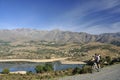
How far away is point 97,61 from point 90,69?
3234 mm

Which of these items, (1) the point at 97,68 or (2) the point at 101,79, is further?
(1) the point at 97,68

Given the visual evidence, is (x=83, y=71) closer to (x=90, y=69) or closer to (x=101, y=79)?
(x=90, y=69)

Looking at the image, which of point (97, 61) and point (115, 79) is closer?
point (115, 79)

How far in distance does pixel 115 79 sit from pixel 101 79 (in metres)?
1.85

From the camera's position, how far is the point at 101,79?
2695 cm

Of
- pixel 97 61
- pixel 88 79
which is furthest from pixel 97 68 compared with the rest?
pixel 88 79

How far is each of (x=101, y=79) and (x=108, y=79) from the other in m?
0.91

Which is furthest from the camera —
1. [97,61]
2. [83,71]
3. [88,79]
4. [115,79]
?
[83,71]

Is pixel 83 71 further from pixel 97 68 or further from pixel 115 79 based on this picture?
pixel 115 79

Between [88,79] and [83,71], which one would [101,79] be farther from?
[83,71]

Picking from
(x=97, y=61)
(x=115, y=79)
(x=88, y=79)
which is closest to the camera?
(x=115, y=79)

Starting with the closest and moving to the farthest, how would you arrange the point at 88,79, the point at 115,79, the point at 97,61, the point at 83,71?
the point at 115,79, the point at 88,79, the point at 97,61, the point at 83,71

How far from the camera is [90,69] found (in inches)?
1518

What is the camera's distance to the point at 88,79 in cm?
2786
